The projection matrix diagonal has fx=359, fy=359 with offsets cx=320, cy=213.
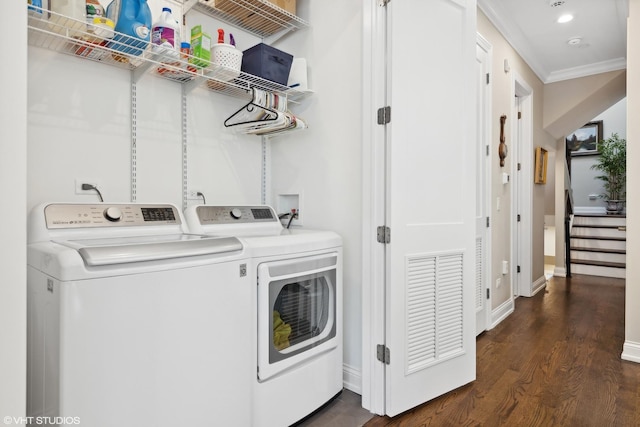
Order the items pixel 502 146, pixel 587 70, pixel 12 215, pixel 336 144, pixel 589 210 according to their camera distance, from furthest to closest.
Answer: pixel 589 210, pixel 587 70, pixel 502 146, pixel 336 144, pixel 12 215

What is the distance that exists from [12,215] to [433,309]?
179cm

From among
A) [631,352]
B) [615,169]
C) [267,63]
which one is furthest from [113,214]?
[615,169]

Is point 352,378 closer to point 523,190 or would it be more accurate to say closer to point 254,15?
point 254,15

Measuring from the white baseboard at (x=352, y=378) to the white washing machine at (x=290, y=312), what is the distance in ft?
0.42

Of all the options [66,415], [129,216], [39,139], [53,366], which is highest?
[39,139]

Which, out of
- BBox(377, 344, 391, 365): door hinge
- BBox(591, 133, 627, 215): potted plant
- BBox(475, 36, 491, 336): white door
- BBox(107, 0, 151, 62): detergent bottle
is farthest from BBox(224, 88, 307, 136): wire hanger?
BBox(591, 133, 627, 215): potted plant

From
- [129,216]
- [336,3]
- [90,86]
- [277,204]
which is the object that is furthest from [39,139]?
[336,3]

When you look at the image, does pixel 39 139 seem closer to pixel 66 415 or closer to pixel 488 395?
pixel 66 415

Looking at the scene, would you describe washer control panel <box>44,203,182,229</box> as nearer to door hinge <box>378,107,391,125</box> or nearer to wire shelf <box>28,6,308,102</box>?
wire shelf <box>28,6,308,102</box>

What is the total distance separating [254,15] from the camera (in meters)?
2.12

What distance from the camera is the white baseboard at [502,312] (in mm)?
3143

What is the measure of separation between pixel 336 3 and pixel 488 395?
2.35 meters

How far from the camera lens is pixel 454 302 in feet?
6.61

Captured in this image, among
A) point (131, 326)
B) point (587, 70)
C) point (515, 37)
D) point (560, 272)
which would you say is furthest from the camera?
point (560, 272)
